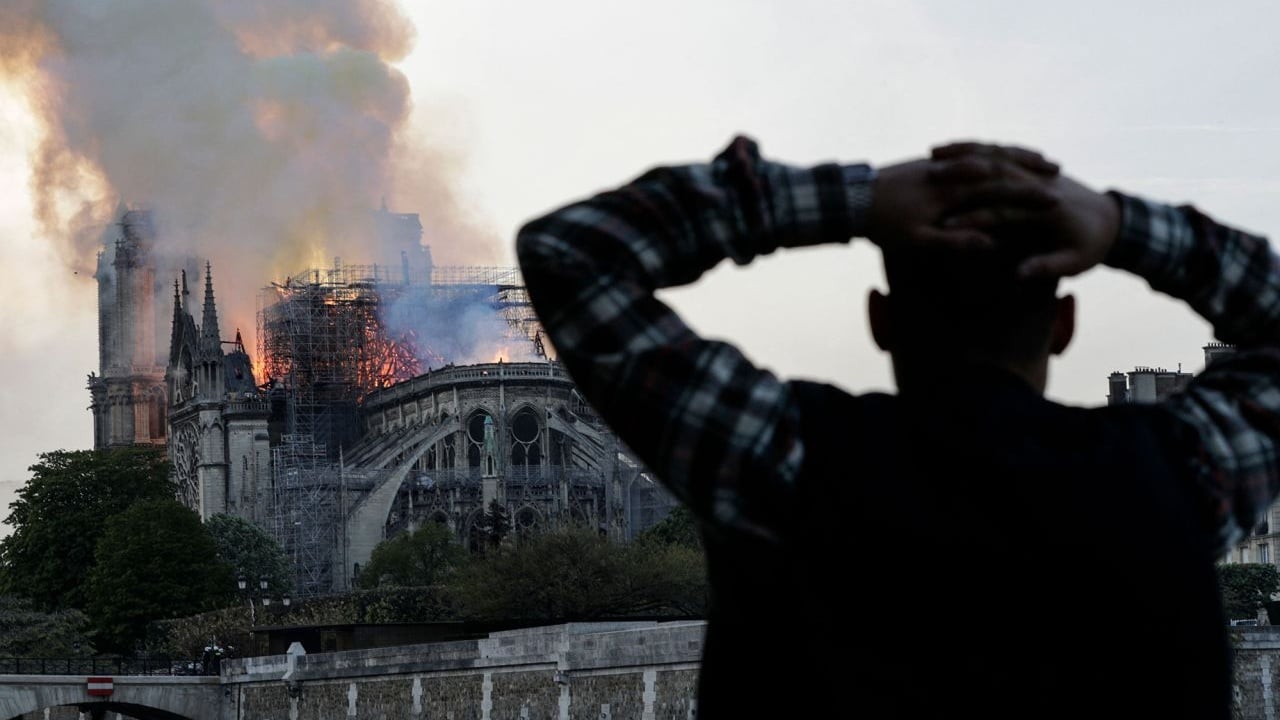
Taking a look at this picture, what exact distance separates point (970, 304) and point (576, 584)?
2214 inches

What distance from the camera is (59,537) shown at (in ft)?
276

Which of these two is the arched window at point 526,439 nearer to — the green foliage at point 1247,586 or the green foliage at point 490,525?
the green foliage at point 490,525

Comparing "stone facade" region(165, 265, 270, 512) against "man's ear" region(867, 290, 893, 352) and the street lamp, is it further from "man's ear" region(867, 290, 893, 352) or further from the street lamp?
"man's ear" region(867, 290, 893, 352)

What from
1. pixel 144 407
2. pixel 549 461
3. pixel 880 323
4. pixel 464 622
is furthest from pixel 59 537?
pixel 880 323

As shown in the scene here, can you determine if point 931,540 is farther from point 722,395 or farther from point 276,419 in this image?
point 276,419

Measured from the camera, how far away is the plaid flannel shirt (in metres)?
2.75

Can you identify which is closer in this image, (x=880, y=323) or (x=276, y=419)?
(x=880, y=323)

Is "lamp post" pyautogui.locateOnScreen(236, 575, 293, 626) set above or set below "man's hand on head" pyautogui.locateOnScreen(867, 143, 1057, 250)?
above

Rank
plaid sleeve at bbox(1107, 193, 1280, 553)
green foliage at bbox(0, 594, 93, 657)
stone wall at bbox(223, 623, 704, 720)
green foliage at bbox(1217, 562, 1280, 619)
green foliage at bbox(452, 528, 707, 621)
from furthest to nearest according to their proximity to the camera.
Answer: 1. green foliage at bbox(0, 594, 93, 657)
2. green foliage at bbox(1217, 562, 1280, 619)
3. green foliage at bbox(452, 528, 707, 621)
4. stone wall at bbox(223, 623, 704, 720)
5. plaid sleeve at bbox(1107, 193, 1280, 553)

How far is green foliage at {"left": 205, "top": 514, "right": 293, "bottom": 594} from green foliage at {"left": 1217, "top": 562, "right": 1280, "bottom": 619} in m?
33.2

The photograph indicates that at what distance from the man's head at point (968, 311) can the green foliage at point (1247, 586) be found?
59762 mm

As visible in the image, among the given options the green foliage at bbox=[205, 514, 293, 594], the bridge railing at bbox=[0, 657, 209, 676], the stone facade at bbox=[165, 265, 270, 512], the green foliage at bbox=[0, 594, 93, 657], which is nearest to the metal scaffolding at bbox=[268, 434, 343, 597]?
the green foliage at bbox=[205, 514, 293, 594]

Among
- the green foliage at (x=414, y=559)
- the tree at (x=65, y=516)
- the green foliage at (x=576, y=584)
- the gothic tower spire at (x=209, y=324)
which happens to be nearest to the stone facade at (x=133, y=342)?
the gothic tower spire at (x=209, y=324)

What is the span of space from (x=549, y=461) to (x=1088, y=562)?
3713 inches
